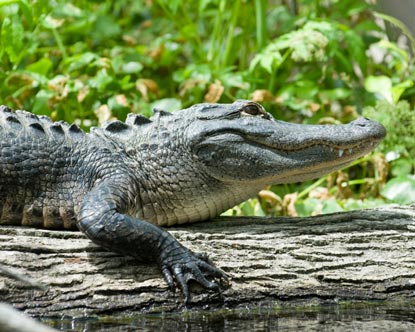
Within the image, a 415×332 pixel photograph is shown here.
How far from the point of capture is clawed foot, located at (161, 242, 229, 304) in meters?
3.65

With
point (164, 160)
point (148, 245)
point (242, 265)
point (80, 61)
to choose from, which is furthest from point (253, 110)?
point (80, 61)

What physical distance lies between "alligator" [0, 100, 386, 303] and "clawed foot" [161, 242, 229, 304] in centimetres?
40

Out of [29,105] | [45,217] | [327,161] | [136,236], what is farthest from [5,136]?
[29,105]

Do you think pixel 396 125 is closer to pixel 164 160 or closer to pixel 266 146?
pixel 266 146

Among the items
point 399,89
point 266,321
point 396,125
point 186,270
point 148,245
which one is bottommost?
point 266,321

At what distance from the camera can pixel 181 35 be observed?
7523mm

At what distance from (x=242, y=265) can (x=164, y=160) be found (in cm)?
83

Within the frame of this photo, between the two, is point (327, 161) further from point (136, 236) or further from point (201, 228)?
point (136, 236)

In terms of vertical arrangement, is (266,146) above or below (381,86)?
below

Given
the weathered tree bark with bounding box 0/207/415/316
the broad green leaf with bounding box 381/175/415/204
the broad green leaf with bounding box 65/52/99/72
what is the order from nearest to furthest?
1. the weathered tree bark with bounding box 0/207/415/316
2. the broad green leaf with bounding box 381/175/415/204
3. the broad green leaf with bounding box 65/52/99/72

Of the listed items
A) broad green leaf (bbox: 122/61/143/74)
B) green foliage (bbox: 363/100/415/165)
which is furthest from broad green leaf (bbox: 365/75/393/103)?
broad green leaf (bbox: 122/61/143/74)

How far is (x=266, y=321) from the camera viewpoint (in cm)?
356

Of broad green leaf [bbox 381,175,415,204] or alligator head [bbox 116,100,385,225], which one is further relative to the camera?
broad green leaf [bbox 381,175,415,204]

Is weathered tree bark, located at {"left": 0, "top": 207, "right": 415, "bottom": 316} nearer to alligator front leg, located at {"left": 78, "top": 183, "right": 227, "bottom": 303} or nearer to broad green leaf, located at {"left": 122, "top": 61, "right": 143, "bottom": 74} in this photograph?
alligator front leg, located at {"left": 78, "top": 183, "right": 227, "bottom": 303}
